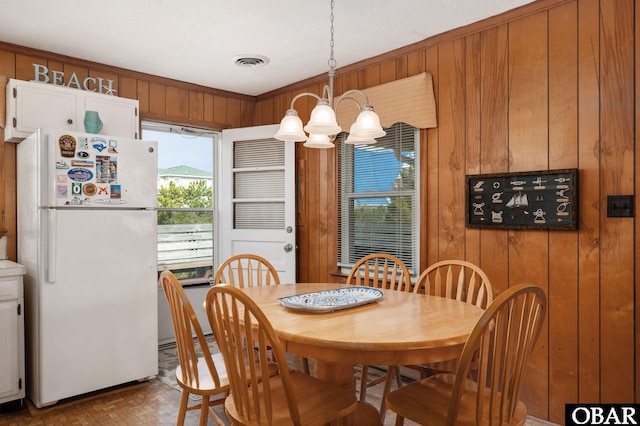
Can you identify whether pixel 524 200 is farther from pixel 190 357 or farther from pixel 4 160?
pixel 4 160

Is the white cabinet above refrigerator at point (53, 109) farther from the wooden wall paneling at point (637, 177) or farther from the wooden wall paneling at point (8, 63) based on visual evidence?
the wooden wall paneling at point (637, 177)

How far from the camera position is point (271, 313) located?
1920 mm

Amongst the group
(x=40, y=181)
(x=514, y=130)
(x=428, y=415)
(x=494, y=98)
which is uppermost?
(x=494, y=98)

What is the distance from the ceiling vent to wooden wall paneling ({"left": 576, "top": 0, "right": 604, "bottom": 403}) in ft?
6.83

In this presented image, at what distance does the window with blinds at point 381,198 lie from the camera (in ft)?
10.6

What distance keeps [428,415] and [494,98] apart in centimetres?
193

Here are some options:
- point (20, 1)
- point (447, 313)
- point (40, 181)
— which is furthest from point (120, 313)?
point (447, 313)

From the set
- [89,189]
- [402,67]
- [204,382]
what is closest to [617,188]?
[402,67]

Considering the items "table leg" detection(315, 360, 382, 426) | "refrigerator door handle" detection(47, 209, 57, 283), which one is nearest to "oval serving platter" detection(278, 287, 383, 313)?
"table leg" detection(315, 360, 382, 426)

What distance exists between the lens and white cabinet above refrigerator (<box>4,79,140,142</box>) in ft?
9.64

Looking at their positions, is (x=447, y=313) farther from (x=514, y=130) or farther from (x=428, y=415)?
(x=514, y=130)

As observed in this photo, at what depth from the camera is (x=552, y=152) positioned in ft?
8.16

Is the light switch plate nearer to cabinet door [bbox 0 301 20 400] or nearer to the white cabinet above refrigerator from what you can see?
the white cabinet above refrigerator

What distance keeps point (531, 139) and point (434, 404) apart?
1.63m
